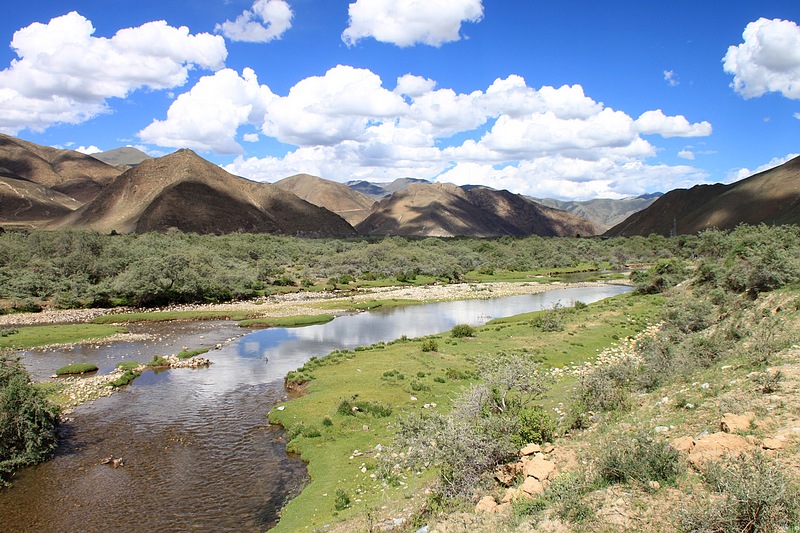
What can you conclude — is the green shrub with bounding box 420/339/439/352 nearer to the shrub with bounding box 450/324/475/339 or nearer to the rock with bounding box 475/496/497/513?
the shrub with bounding box 450/324/475/339

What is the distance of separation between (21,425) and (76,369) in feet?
47.7

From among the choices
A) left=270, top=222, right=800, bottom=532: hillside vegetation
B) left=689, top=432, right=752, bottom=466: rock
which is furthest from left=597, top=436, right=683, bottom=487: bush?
left=689, top=432, right=752, bottom=466: rock

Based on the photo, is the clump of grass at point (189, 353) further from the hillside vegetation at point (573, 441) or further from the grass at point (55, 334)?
the grass at point (55, 334)

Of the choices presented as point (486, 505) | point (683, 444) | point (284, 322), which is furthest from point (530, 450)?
point (284, 322)

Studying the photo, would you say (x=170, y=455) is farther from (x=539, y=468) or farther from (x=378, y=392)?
(x=539, y=468)

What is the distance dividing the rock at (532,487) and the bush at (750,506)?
10.6ft

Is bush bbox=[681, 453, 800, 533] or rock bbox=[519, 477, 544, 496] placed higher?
bush bbox=[681, 453, 800, 533]

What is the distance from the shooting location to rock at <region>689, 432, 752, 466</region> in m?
9.89

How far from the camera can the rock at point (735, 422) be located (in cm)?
1088

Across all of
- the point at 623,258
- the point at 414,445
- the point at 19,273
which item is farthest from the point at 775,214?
the point at 19,273

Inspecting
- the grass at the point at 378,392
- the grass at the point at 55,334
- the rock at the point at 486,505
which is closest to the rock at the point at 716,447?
the rock at the point at 486,505

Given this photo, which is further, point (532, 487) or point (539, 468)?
point (539, 468)

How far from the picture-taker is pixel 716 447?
33.4 feet

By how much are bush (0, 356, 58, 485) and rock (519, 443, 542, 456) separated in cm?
1902
